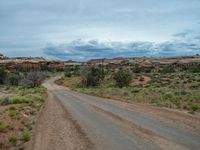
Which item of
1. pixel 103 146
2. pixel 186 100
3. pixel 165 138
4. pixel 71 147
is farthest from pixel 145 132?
pixel 186 100

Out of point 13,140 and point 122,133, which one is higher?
point 122,133

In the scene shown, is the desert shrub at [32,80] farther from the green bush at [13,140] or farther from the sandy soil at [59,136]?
the green bush at [13,140]

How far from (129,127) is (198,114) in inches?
213

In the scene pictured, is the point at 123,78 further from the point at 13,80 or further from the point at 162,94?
the point at 13,80

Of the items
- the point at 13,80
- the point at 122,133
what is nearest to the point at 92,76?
the point at 13,80

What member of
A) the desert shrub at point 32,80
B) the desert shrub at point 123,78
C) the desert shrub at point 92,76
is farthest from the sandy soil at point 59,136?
the desert shrub at point 32,80

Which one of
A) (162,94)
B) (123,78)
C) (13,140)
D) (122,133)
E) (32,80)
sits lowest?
(32,80)

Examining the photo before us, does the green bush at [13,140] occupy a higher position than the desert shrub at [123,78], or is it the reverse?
the green bush at [13,140]

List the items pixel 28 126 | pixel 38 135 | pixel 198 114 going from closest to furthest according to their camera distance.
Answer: pixel 38 135, pixel 28 126, pixel 198 114

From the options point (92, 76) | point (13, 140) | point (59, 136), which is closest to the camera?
point (13, 140)

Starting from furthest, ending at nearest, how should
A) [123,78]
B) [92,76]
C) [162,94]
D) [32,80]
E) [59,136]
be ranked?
[32,80] < [92,76] < [123,78] < [162,94] < [59,136]

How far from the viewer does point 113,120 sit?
15.6m

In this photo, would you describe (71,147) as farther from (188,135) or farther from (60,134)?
(188,135)

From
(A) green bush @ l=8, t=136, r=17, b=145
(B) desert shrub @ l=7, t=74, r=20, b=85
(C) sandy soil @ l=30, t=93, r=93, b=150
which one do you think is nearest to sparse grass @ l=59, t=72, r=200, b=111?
(C) sandy soil @ l=30, t=93, r=93, b=150
